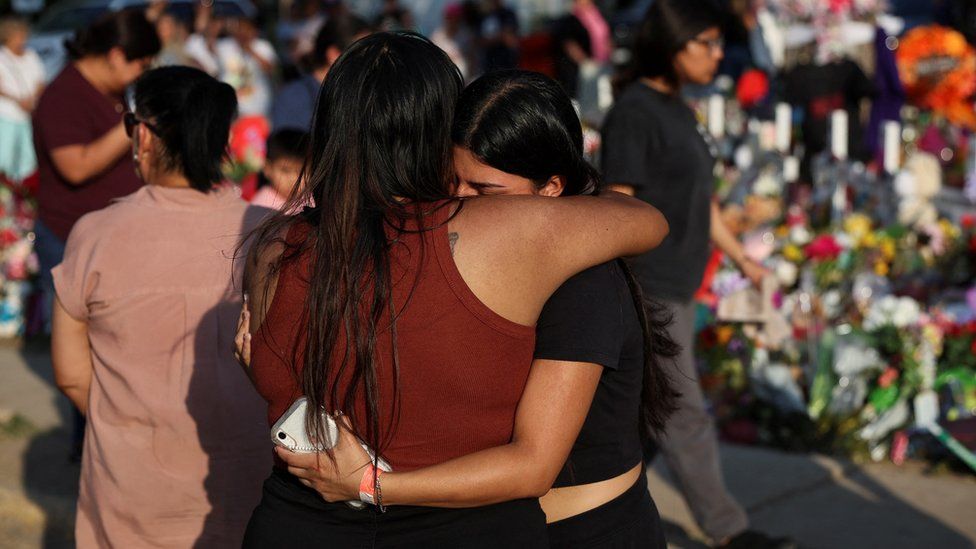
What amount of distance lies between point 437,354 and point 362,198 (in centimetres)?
27

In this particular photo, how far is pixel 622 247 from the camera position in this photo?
200cm

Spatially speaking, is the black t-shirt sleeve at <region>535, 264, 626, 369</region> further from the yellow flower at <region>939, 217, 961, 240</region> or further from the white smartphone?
the yellow flower at <region>939, 217, 961, 240</region>

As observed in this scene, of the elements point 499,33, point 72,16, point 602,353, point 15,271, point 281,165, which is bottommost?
point 15,271

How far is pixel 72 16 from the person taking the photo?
49.5 ft

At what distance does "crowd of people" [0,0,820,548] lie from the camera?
5.97 feet

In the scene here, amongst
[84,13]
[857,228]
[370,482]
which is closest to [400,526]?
[370,482]

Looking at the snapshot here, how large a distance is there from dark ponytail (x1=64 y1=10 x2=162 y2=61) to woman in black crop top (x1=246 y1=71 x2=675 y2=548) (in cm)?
257

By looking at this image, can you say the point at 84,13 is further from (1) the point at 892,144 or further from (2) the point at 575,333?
(2) the point at 575,333

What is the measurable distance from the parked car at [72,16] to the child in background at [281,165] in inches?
350

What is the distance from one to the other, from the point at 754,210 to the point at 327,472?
5.71 meters

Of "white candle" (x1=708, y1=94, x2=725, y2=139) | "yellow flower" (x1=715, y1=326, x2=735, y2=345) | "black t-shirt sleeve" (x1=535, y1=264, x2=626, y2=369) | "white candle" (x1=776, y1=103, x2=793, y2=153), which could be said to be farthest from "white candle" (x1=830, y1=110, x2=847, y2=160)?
"black t-shirt sleeve" (x1=535, y1=264, x2=626, y2=369)

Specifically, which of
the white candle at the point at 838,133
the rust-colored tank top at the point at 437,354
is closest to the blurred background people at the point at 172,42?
the white candle at the point at 838,133

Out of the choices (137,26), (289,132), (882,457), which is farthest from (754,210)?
(137,26)

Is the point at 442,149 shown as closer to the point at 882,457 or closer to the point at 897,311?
the point at 882,457
